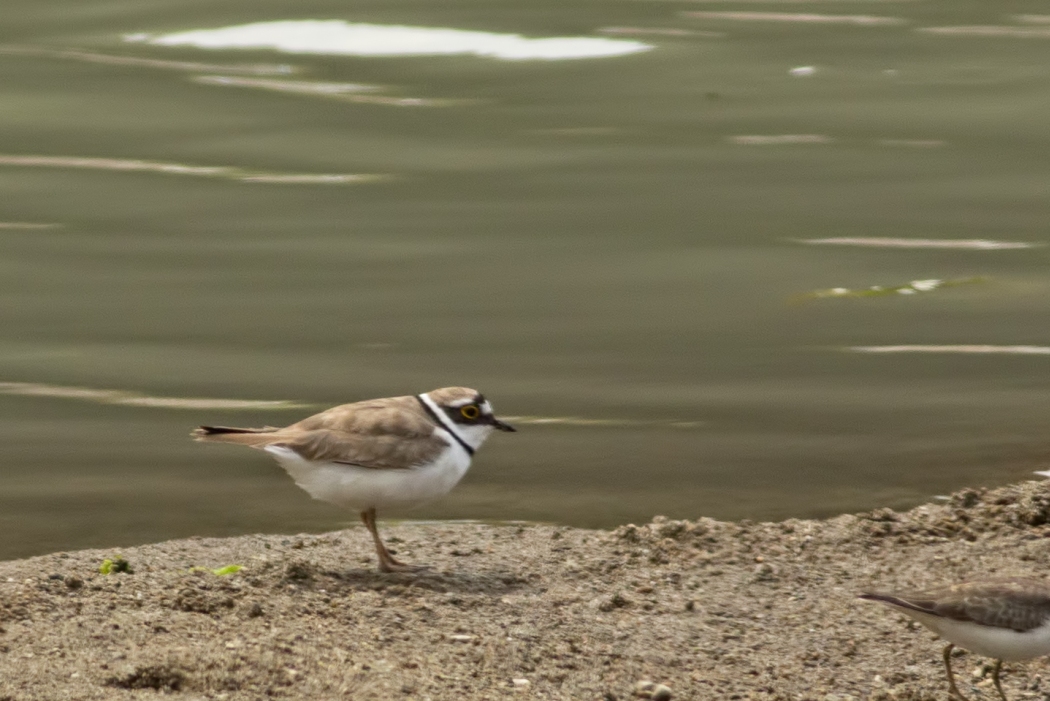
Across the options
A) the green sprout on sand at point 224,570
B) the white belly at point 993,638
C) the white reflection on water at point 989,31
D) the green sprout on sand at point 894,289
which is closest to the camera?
the white belly at point 993,638

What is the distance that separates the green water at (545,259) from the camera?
8.16 m

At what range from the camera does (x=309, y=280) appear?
34.3ft

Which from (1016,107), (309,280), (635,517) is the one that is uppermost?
(1016,107)

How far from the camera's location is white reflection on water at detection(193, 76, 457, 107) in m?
13.2

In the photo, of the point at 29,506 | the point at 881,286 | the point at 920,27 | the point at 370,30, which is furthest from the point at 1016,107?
the point at 29,506

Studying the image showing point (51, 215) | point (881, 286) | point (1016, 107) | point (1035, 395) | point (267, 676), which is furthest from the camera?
point (1016, 107)

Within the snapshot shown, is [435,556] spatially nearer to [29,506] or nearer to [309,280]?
[29,506]

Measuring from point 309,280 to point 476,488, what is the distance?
Answer: 9.80 ft

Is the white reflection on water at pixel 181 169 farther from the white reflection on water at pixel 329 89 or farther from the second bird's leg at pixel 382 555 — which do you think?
the second bird's leg at pixel 382 555

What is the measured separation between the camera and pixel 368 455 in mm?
6191

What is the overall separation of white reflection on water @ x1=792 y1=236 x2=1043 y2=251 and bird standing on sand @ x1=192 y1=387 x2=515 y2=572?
529cm

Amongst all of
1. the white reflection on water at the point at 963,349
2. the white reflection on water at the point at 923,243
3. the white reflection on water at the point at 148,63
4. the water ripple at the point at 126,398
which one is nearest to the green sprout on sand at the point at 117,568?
the water ripple at the point at 126,398

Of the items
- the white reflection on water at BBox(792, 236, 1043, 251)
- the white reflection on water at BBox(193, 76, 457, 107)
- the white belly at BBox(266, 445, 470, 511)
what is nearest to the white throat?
the white belly at BBox(266, 445, 470, 511)

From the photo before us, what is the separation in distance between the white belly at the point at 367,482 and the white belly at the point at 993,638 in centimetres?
197
